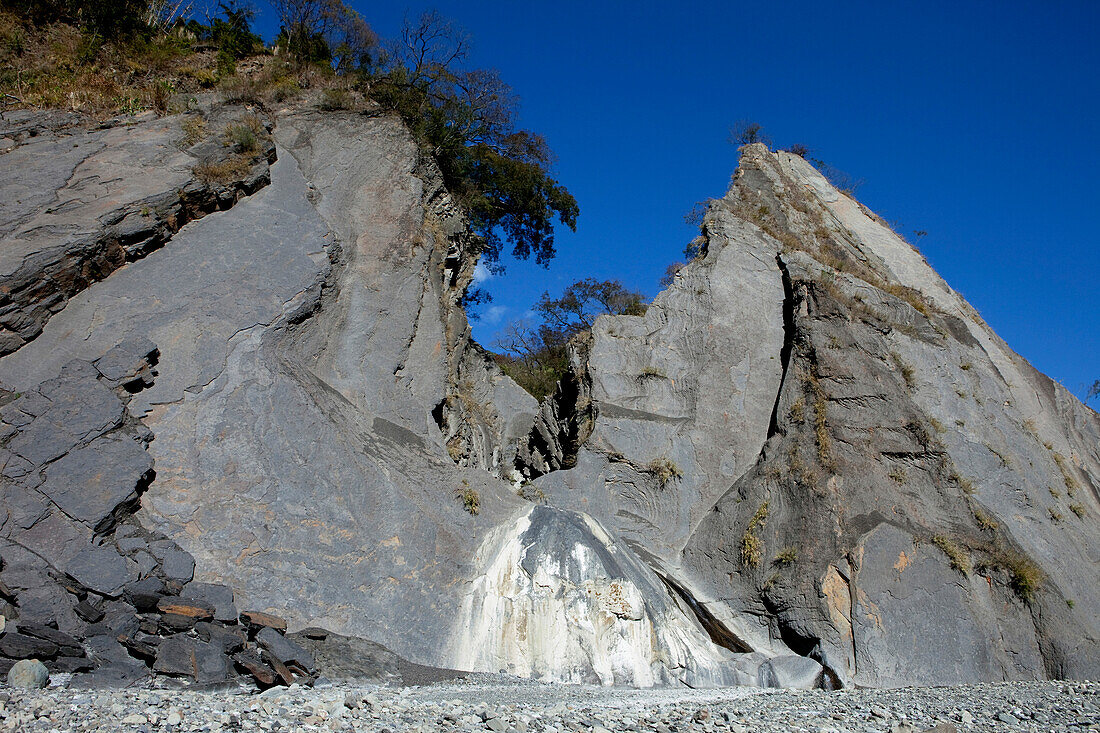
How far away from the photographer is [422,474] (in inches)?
382

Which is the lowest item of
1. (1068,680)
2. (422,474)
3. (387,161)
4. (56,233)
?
(1068,680)

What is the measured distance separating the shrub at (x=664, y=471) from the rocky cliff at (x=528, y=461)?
4cm

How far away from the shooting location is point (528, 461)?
1470 cm

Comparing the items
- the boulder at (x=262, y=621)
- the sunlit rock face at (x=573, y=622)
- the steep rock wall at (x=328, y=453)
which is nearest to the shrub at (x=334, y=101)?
the steep rock wall at (x=328, y=453)

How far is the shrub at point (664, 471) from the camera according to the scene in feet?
38.6

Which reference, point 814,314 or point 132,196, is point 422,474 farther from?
point 814,314

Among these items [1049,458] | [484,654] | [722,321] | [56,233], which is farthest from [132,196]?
[1049,458]

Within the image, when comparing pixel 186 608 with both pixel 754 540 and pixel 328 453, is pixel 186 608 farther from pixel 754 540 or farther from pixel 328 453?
pixel 754 540

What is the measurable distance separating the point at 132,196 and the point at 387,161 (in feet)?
15.8

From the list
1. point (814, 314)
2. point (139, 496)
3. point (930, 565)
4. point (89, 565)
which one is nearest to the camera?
point (89, 565)

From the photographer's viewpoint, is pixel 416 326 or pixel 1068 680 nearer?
pixel 1068 680

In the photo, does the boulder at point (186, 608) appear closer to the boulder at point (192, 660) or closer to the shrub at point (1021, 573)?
the boulder at point (192, 660)

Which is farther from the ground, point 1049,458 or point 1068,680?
point 1049,458

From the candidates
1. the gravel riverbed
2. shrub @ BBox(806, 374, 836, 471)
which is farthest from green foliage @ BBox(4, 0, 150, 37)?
shrub @ BBox(806, 374, 836, 471)
